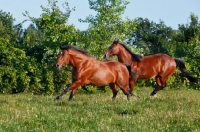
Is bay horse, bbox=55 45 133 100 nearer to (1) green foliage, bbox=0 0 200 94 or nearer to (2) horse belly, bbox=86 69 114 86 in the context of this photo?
(2) horse belly, bbox=86 69 114 86

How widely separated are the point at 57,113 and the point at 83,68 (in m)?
4.18

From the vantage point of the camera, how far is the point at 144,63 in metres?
16.9

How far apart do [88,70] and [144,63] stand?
11.8ft

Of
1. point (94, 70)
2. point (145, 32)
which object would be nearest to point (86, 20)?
point (94, 70)

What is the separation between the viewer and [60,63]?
533 inches

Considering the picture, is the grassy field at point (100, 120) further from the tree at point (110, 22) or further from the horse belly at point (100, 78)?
the tree at point (110, 22)

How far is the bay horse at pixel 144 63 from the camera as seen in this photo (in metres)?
16.5

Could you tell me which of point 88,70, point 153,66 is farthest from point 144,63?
point 88,70

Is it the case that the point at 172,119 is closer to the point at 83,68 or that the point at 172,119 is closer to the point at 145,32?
the point at 83,68

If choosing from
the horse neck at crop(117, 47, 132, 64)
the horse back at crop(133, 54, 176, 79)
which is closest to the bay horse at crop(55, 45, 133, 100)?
the horse neck at crop(117, 47, 132, 64)

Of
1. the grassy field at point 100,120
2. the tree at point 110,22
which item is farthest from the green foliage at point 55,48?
the grassy field at point 100,120

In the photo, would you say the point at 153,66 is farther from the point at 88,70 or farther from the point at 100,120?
the point at 100,120

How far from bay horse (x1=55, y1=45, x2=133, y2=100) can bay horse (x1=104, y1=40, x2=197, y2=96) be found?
1652 mm

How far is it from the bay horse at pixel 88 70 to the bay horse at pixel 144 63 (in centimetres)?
165
